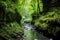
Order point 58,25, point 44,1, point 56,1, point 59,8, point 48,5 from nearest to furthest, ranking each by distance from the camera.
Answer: point 58,25 → point 59,8 → point 56,1 → point 48,5 → point 44,1

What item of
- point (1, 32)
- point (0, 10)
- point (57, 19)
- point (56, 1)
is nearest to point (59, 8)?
point (56, 1)

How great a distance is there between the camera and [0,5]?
1827 centimetres

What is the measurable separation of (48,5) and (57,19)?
11938 millimetres

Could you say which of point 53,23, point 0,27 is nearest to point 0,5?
point 0,27

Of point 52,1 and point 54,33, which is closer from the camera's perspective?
point 54,33

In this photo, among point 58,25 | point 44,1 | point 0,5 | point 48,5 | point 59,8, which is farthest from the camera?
point 44,1

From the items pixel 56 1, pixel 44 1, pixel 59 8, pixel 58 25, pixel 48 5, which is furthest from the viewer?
pixel 44 1

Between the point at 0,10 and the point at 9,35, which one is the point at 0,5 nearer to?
→ the point at 0,10

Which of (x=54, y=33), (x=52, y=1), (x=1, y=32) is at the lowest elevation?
(x=54, y=33)

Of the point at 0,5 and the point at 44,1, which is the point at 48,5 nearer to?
the point at 44,1

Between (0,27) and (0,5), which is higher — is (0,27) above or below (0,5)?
below

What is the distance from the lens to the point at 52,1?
2944 cm

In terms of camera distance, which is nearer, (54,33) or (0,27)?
(0,27)

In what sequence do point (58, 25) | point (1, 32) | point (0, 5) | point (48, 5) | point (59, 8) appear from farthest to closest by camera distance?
1. point (48, 5)
2. point (59, 8)
3. point (58, 25)
4. point (0, 5)
5. point (1, 32)
